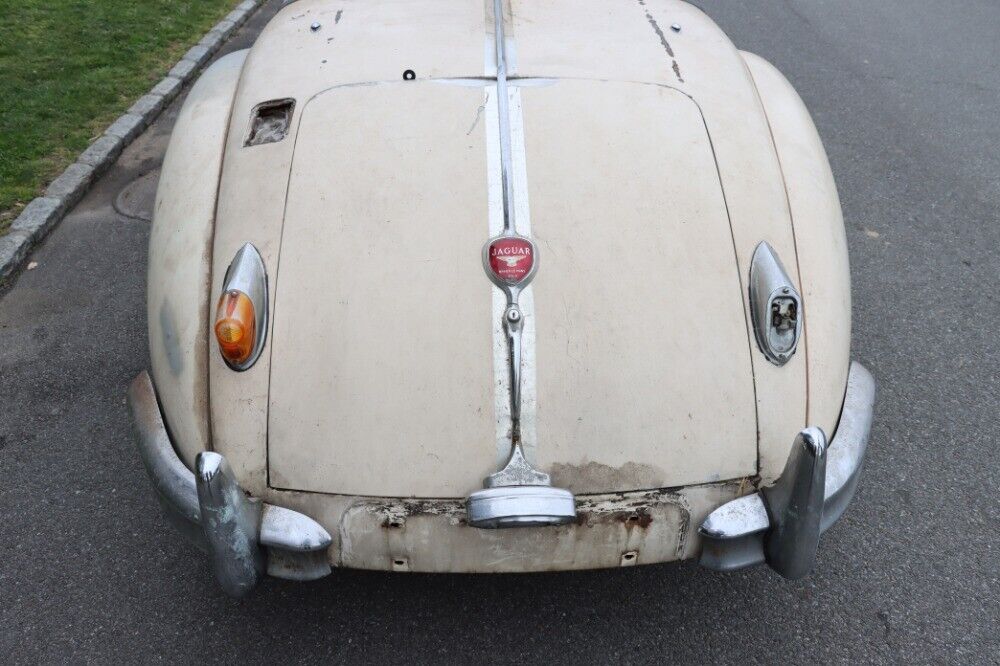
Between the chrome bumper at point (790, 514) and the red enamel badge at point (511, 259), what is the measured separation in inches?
28.8

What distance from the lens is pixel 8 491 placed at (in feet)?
8.96

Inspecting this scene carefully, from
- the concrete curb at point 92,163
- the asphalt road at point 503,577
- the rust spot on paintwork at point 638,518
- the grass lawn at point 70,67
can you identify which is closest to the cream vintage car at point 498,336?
the rust spot on paintwork at point 638,518

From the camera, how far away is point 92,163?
15.2 feet

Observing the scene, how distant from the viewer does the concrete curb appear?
3.94 meters

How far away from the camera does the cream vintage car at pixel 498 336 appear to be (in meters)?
1.89

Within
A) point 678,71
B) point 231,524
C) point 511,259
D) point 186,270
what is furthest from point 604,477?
point 678,71

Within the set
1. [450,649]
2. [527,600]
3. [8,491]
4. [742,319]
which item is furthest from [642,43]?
[8,491]

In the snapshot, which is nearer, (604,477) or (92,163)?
(604,477)

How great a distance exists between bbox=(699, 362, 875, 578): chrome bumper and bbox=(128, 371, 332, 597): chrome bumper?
91 centimetres

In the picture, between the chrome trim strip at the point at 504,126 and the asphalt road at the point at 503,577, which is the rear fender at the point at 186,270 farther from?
the chrome trim strip at the point at 504,126

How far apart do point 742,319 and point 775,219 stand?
38cm

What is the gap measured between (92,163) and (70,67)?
4.99 ft

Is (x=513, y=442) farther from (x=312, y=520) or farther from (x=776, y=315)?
(x=776, y=315)

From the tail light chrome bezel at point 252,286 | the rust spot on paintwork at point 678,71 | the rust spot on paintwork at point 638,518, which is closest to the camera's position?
the rust spot on paintwork at point 638,518
